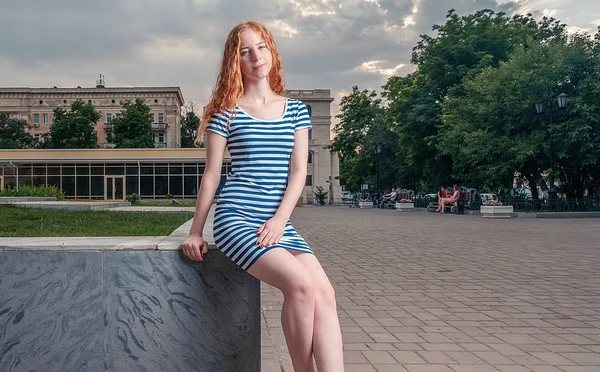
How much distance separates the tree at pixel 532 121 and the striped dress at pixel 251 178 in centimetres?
2313

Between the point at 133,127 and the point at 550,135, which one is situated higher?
the point at 133,127

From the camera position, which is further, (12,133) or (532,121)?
(12,133)

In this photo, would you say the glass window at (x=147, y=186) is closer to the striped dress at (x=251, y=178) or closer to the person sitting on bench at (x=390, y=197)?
the person sitting on bench at (x=390, y=197)

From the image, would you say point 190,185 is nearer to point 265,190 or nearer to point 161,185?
point 161,185

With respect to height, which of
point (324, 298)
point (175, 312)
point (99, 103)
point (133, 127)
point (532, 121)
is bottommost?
point (175, 312)

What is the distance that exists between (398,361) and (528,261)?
19.9 ft

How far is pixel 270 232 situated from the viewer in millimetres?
2625

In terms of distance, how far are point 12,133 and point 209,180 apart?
6938 cm

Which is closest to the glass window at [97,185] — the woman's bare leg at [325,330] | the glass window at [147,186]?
the glass window at [147,186]

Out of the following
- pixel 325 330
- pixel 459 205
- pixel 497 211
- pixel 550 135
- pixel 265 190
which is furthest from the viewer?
pixel 459 205

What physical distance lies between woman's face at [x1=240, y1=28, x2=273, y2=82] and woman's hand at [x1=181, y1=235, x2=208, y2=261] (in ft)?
2.96

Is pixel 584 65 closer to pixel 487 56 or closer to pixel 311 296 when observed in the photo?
pixel 487 56

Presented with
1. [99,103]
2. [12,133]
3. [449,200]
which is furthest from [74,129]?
[449,200]

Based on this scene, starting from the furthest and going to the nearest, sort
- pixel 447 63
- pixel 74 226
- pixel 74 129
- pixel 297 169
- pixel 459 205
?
pixel 74 129, pixel 447 63, pixel 459 205, pixel 74 226, pixel 297 169
